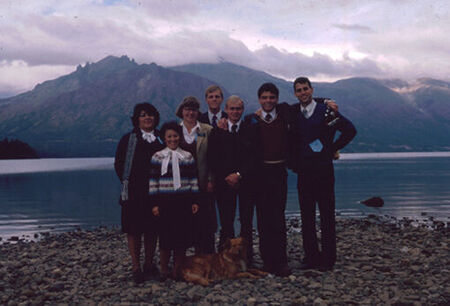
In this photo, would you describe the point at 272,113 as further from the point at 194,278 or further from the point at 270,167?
the point at 194,278

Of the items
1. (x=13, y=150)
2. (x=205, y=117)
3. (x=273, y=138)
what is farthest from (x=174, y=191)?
(x=13, y=150)

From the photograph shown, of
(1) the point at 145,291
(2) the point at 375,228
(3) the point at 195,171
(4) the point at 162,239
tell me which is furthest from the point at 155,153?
(2) the point at 375,228

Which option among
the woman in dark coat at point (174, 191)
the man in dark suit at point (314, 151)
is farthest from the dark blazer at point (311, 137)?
the woman in dark coat at point (174, 191)

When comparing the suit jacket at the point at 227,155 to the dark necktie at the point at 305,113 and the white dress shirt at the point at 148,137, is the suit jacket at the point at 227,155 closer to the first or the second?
the white dress shirt at the point at 148,137

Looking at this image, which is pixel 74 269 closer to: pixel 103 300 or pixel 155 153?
pixel 103 300

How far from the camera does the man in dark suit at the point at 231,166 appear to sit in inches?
291

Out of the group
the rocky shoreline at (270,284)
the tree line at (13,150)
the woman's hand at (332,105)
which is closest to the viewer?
the rocky shoreline at (270,284)

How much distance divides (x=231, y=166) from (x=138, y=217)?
1.95m

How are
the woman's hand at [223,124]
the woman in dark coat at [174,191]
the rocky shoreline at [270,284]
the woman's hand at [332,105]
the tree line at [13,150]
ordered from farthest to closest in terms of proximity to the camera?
the tree line at [13,150] < the woman's hand at [332,105] < the woman's hand at [223,124] < the woman in dark coat at [174,191] < the rocky shoreline at [270,284]

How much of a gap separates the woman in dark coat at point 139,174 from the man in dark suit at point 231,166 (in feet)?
3.50

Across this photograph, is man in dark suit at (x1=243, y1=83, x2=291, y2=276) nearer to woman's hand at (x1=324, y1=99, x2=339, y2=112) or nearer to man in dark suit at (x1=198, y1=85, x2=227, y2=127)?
man in dark suit at (x1=198, y1=85, x2=227, y2=127)

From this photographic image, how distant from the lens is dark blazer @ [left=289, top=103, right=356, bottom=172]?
755 centimetres

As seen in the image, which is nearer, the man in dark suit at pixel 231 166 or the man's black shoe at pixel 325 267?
the man in dark suit at pixel 231 166

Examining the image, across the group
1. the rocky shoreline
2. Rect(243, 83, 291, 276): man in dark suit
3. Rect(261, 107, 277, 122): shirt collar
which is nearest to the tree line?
the rocky shoreline
